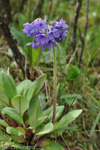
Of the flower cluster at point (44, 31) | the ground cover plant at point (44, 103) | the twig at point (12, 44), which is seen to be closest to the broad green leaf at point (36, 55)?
the ground cover plant at point (44, 103)

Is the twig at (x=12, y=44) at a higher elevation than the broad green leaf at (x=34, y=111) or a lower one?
higher

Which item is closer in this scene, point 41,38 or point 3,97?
point 41,38

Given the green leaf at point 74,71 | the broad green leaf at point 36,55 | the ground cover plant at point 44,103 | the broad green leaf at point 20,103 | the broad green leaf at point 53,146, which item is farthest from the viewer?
the broad green leaf at point 36,55

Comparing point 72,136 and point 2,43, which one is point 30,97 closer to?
point 72,136

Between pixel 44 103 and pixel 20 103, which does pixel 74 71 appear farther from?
pixel 20 103

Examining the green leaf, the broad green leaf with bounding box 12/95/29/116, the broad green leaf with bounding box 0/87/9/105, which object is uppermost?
the green leaf

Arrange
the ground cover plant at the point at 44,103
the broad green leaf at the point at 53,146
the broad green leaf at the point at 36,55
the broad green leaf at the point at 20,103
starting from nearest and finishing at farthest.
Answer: the ground cover plant at the point at 44,103
the broad green leaf at the point at 20,103
the broad green leaf at the point at 53,146
the broad green leaf at the point at 36,55

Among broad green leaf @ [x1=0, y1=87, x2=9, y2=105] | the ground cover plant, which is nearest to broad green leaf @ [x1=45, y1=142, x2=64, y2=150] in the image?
the ground cover plant

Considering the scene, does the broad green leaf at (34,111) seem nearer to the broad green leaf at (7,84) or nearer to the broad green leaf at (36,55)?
the broad green leaf at (7,84)

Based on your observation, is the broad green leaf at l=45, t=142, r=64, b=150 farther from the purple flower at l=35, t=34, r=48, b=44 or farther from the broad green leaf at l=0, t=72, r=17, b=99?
the purple flower at l=35, t=34, r=48, b=44

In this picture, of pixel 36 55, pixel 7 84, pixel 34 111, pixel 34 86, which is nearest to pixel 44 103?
pixel 34 111

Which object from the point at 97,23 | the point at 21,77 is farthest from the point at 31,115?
the point at 97,23
